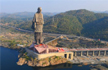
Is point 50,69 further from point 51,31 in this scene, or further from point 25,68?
point 51,31

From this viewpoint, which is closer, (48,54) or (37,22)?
(48,54)

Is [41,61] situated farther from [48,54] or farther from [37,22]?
[37,22]

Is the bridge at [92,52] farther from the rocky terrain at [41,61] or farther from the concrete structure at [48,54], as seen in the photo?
the rocky terrain at [41,61]

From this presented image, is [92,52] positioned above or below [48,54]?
below

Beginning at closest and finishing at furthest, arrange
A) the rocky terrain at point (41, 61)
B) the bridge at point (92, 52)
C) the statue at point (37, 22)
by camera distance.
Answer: the rocky terrain at point (41, 61) < the statue at point (37, 22) < the bridge at point (92, 52)

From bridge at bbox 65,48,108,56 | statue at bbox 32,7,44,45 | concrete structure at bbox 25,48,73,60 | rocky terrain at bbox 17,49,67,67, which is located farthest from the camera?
bridge at bbox 65,48,108,56

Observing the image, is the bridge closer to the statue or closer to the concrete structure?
the concrete structure

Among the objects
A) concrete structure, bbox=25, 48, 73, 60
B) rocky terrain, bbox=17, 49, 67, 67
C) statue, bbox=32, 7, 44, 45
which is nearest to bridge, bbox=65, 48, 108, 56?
concrete structure, bbox=25, 48, 73, 60

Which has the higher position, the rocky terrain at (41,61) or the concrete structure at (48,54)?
the concrete structure at (48,54)

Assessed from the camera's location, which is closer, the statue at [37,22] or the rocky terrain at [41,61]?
the rocky terrain at [41,61]

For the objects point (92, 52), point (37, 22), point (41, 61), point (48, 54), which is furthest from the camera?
point (92, 52)

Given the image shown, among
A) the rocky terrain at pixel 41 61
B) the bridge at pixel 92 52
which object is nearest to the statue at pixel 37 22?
the rocky terrain at pixel 41 61

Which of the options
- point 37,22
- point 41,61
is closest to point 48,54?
point 41,61

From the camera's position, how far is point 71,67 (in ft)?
76.2
